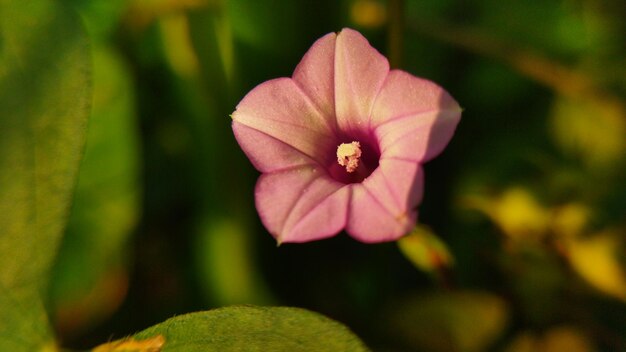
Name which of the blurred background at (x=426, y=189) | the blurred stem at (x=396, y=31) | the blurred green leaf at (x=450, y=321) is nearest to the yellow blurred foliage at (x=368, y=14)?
the blurred background at (x=426, y=189)

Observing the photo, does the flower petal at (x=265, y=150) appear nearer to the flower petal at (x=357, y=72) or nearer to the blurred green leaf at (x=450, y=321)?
the flower petal at (x=357, y=72)

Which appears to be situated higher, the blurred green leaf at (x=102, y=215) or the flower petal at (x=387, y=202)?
the flower petal at (x=387, y=202)

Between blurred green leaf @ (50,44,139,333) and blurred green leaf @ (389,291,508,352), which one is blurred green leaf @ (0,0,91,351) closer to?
blurred green leaf @ (50,44,139,333)

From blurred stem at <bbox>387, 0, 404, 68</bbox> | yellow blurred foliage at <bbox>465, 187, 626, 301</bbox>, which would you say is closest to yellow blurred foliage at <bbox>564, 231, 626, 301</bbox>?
yellow blurred foliage at <bbox>465, 187, 626, 301</bbox>

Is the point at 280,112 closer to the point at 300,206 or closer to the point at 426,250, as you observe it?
the point at 300,206

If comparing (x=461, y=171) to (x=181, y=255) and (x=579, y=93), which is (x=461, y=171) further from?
(x=181, y=255)

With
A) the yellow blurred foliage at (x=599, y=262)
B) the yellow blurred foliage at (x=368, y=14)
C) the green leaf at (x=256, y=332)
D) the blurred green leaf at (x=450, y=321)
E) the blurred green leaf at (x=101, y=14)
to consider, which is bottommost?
the blurred green leaf at (x=450, y=321)

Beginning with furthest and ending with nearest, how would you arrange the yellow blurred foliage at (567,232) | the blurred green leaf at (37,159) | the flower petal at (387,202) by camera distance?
the yellow blurred foliage at (567,232) < the blurred green leaf at (37,159) < the flower petal at (387,202)
